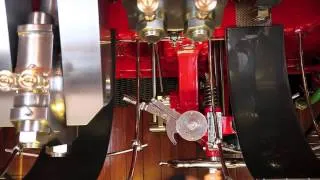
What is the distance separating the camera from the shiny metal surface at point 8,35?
24.1 inches

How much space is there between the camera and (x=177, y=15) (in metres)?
0.60

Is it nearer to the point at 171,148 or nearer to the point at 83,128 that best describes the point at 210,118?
the point at 83,128

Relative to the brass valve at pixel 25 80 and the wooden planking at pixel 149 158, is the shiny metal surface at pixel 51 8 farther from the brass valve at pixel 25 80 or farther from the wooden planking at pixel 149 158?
the wooden planking at pixel 149 158

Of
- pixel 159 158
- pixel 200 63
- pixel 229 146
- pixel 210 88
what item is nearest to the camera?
pixel 210 88

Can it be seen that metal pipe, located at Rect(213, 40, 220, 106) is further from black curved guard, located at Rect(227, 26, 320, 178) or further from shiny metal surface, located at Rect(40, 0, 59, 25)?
shiny metal surface, located at Rect(40, 0, 59, 25)

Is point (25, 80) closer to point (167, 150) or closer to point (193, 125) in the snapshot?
point (193, 125)

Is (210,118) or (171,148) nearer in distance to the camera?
(210,118)

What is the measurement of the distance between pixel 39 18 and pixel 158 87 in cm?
85

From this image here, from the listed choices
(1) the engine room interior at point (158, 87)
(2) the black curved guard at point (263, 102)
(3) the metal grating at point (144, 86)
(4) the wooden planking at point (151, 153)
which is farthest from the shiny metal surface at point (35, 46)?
(4) the wooden planking at point (151, 153)

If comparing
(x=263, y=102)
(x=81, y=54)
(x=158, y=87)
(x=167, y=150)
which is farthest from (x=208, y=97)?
(x=81, y=54)

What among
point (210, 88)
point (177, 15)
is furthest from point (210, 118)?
point (177, 15)

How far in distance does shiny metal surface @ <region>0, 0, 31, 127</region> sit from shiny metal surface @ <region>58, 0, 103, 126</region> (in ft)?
0.28

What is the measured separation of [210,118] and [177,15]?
518 mm

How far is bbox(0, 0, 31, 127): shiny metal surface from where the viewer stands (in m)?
0.61
